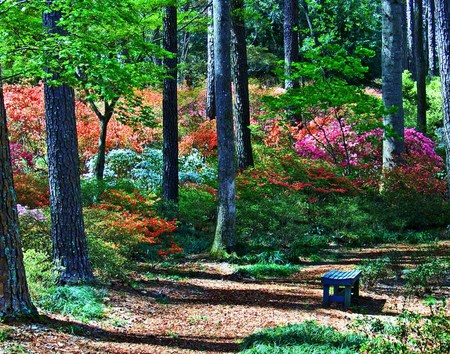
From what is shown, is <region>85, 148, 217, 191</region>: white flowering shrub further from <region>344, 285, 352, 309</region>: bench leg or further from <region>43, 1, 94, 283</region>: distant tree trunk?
<region>344, 285, 352, 309</region>: bench leg

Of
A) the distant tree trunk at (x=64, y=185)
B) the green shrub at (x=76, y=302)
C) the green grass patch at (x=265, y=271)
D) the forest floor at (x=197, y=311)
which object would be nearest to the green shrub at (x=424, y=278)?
the forest floor at (x=197, y=311)

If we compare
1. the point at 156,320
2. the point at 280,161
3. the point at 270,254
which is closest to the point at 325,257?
the point at 270,254

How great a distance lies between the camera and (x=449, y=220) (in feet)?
39.5

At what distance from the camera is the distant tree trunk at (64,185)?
650 centimetres

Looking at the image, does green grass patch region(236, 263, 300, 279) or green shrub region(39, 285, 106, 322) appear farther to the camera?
green grass patch region(236, 263, 300, 279)

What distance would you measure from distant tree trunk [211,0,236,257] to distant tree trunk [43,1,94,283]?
3.33 m

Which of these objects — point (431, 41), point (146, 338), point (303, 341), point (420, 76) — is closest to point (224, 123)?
point (146, 338)

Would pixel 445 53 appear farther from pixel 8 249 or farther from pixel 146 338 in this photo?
pixel 8 249

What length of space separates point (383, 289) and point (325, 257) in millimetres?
2566

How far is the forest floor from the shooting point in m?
5.00

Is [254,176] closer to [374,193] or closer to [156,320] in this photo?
[374,193]

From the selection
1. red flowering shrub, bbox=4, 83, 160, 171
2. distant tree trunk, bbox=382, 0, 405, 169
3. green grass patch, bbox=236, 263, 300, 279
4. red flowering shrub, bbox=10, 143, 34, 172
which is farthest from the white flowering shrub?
green grass patch, bbox=236, 263, 300, 279

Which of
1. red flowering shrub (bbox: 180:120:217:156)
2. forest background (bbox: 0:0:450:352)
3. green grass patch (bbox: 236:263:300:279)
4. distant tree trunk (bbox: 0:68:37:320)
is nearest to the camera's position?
distant tree trunk (bbox: 0:68:37:320)

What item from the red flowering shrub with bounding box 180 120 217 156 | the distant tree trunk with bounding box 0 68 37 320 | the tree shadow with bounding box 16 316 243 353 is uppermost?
the red flowering shrub with bounding box 180 120 217 156
